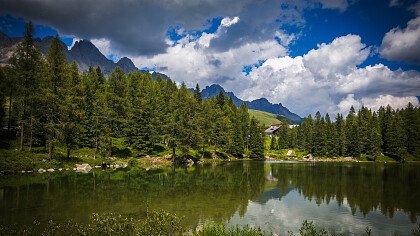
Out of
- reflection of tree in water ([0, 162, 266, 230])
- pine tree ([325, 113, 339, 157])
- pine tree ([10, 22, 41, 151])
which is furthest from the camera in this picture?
pine tree ([325, 113, 339, 157])

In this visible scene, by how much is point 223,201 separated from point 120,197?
11590mm

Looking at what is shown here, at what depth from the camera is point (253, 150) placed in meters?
126

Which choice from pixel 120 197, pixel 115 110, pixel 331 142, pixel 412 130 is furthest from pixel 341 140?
pixel 120 197

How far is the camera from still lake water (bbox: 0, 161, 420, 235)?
2619 cm

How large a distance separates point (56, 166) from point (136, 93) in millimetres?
45577

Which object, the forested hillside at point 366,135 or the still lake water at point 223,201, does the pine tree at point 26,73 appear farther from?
the forested hillside at point 366,135

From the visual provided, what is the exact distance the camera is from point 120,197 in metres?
34.9

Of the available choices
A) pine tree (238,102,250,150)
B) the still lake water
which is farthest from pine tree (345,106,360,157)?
the still lake water

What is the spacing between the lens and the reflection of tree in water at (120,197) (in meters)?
27.2

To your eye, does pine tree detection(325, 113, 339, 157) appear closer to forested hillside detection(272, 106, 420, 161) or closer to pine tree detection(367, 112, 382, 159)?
forested hillside detection(272, 106, 420, 161)

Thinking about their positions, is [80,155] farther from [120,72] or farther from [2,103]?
[120,72]

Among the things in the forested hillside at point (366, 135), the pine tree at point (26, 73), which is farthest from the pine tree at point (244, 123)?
the pine tree at point (26, 73)

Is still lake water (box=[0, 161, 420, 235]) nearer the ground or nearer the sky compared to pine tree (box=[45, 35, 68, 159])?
nearer the ground

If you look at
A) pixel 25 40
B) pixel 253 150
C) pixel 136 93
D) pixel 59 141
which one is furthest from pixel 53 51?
pixel 253 150
